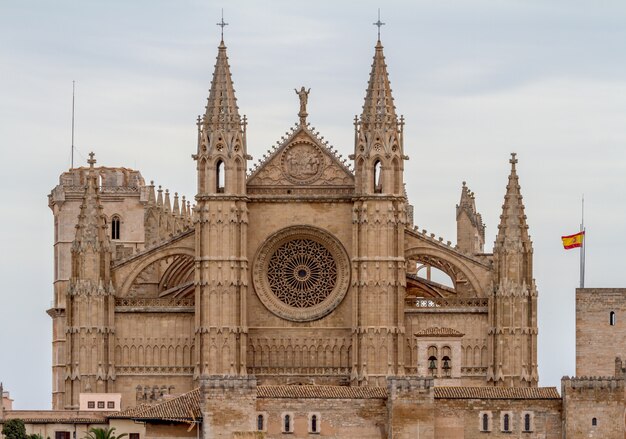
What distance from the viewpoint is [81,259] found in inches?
5325

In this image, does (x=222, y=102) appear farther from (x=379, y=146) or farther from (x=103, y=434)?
(x=103, y=434)

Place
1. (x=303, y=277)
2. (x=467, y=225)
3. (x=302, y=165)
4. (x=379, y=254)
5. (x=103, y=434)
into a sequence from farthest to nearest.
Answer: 1. (x=467, y=225)
2. (x=303, y=277)
3. (x=302, y=165)
4. (x=379, y=254)
5. (x=103, y=434)

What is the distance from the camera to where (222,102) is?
13612cm

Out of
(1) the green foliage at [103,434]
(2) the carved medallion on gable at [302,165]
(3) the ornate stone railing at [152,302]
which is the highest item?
(2) the carved medallion on gable at [302,165]

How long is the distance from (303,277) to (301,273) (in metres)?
0.23

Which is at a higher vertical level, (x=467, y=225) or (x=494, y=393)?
(x=467, y=225)

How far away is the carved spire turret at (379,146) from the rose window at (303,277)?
3846 millimetres

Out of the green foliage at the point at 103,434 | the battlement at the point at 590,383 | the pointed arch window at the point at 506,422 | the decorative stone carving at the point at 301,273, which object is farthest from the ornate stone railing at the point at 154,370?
the battlement at the point at 590,383

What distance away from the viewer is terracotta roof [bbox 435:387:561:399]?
11969 centimetres

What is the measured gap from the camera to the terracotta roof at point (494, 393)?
11969 centimetres

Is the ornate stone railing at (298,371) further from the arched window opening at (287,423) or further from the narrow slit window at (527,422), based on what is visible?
the narrow slit window at (527,422)

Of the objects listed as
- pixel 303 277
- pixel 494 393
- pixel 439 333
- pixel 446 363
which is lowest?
pixel 494 393

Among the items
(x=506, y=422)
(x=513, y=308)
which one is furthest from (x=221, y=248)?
(x=506, y=422)

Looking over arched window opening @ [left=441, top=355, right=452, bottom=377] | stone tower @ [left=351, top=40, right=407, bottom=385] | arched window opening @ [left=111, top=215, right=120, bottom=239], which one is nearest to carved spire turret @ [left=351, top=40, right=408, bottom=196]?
stone tower @ [left=351, top=40, right=407, bottom=385]
